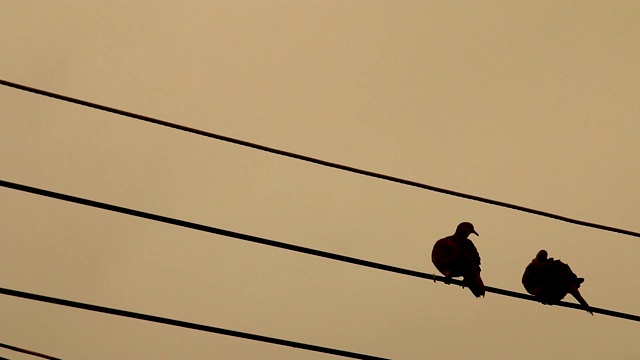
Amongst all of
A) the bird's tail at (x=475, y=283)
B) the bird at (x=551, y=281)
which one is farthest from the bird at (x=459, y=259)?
the bird at (x=551, y=281)

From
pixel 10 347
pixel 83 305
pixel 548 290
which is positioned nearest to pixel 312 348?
pixel 83 305

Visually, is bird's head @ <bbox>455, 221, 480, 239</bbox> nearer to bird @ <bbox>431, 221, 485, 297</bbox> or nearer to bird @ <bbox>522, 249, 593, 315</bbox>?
bird @ <bbox>431, 221, 485, 297</bbox>

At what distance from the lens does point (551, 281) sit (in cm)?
1069

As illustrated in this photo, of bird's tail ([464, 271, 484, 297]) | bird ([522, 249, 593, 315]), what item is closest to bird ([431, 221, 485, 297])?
bird's tail ([464, 271, 484, 297])

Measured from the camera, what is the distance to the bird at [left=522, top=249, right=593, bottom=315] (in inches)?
416

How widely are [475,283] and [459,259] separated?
608 millimetres

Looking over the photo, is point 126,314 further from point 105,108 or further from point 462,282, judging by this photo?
point 462,282

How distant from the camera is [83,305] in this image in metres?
6.78

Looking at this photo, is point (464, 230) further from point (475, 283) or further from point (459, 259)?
point (475, 283)

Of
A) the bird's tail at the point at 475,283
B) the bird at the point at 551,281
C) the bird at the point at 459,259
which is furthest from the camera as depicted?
the bird at the point at 551,281

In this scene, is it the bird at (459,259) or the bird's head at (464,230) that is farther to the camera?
the bird's head at (464,230)

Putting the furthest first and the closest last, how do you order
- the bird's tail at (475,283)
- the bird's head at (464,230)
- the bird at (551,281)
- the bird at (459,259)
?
the bird's head at (464,230) → the bird at (551,281) → the bird at (459,259) → the bird's tail at (475,283)

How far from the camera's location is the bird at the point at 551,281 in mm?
10573

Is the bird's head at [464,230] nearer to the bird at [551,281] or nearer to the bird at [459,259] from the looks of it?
the bird at [459,259]
